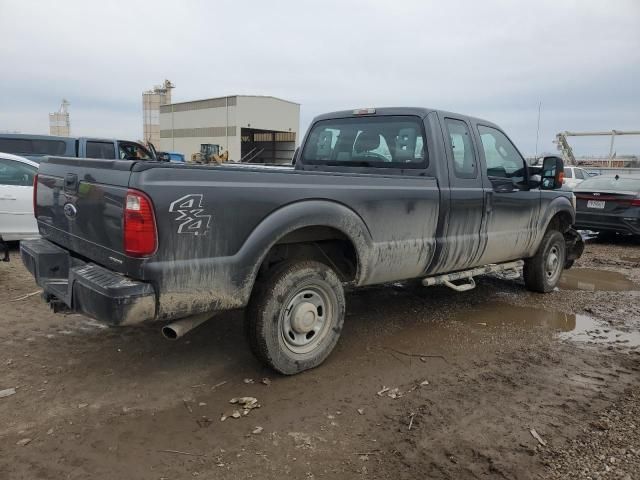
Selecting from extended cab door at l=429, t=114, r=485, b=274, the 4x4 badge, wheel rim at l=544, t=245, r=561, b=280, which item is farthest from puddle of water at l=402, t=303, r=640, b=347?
the 4x4 badge

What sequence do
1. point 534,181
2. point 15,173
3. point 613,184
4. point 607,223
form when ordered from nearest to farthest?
point 534,181 < point 15,173 < point 607,223 < point 613,184

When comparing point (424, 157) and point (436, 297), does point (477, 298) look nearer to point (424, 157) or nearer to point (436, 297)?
point (436, 297)

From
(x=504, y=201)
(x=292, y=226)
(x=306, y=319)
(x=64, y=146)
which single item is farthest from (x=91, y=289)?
(x=64, y=146)

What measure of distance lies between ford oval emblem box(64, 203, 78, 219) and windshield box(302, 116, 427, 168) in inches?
100.0

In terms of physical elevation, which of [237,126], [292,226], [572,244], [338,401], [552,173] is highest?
[237,126]

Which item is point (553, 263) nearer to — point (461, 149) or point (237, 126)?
point (461, 149)

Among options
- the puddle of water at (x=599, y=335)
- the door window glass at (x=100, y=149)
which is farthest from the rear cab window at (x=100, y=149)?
the puddle of water at (x=599, y=335)

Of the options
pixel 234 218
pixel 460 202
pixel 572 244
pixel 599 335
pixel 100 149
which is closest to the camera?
pixel 234 218

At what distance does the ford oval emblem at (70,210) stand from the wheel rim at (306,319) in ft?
Result: 5.09

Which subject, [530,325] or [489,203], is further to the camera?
[530,325]

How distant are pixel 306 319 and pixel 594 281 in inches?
218

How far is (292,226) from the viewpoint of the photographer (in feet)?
10.8

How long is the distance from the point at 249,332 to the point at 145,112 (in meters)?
63.6

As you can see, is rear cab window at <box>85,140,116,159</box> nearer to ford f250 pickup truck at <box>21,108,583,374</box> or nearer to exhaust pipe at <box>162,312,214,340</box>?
ford f250 pickup truck at <box>21,108,583,374</box>
